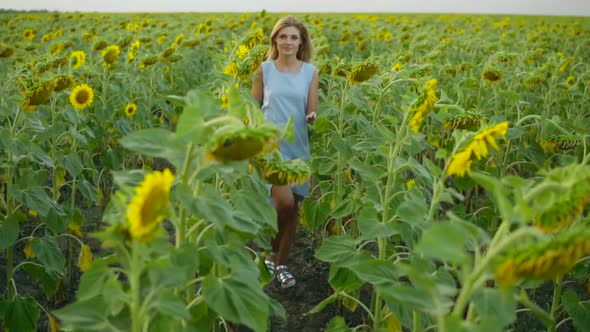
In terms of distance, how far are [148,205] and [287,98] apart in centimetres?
237

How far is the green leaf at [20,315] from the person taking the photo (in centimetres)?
255

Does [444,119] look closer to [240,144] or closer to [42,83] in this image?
[240,144]

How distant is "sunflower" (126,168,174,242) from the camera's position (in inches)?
45.6

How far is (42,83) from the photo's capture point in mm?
2975

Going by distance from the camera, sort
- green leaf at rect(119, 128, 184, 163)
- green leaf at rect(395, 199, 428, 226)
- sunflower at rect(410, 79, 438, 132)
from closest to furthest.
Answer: green leaf at rect(119, 128, 184, 163) < green leaf at rect(395, 199, 428, 226) < sunflower at rect(410, 79, 438, 132)

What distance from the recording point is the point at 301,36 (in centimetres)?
373

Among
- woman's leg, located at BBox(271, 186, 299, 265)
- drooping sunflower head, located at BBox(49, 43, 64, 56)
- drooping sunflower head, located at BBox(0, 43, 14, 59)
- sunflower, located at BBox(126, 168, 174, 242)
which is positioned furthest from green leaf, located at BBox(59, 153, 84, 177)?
drooping sunflower head, located at BBox(49, 43, 64, 56)

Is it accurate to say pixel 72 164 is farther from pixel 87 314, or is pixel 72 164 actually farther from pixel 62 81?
pixel 87 314

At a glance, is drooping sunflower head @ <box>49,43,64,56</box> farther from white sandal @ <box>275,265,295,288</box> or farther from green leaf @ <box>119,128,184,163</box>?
green leaf @ <box>119,128,184,163</box>

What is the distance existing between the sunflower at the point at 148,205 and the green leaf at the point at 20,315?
1.61m

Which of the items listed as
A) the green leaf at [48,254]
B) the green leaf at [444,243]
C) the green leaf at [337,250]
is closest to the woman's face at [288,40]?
the green leaf at [337,250]

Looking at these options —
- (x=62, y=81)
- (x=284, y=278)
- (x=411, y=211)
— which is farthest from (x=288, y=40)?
(x=411, y=211)

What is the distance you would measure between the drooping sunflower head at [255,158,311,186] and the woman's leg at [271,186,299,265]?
1.44m

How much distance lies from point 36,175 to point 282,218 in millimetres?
1315
